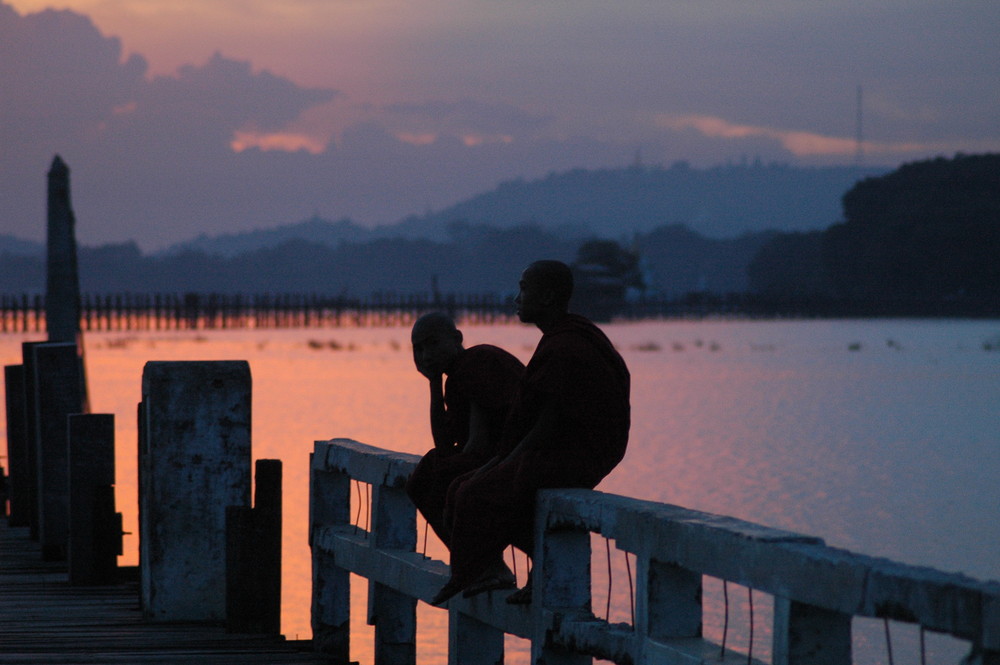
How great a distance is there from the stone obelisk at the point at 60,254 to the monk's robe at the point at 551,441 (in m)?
14.8

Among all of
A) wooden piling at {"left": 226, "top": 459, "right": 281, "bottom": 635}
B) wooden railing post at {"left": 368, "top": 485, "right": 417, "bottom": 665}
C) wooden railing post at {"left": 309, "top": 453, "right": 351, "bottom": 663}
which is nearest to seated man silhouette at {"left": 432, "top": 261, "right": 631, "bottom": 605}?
wooden railing post at {"left": 368, "top": 485, "right": 417, "bottom": 665}

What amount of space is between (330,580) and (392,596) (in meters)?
0.57

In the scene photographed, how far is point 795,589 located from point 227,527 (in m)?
3.77

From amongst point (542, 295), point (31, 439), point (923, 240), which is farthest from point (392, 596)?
point (923, 240)

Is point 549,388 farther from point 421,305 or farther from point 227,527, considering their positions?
point 421,305

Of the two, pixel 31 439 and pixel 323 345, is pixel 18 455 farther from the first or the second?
pixel 323 345

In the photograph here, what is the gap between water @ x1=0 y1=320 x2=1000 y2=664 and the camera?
19188mm

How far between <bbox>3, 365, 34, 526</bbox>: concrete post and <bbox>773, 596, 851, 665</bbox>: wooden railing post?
9.44 meters

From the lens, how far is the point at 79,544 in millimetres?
8211

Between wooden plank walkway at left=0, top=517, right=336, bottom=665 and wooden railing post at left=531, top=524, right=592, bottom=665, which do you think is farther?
wooden plank walkway at left=0, top=517, right=336, bottom=665

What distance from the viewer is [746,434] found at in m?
36.1

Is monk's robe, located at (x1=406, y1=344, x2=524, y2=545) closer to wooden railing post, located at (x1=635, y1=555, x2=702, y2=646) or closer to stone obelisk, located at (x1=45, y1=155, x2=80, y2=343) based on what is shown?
wooden railing post, located at (x1=635, y1=555, x2=702, y2=646)

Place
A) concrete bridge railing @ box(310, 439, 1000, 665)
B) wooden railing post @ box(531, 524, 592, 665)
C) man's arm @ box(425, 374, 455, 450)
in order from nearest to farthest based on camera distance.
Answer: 1. concrete bridge railing @ box(310, 439, 1000, 665)
2. wooden railing post @ box(531, 524, 592, 665)
3. man's arm @ box(425, 374, 455, 450)

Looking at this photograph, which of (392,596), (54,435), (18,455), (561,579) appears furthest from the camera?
(18,455)
